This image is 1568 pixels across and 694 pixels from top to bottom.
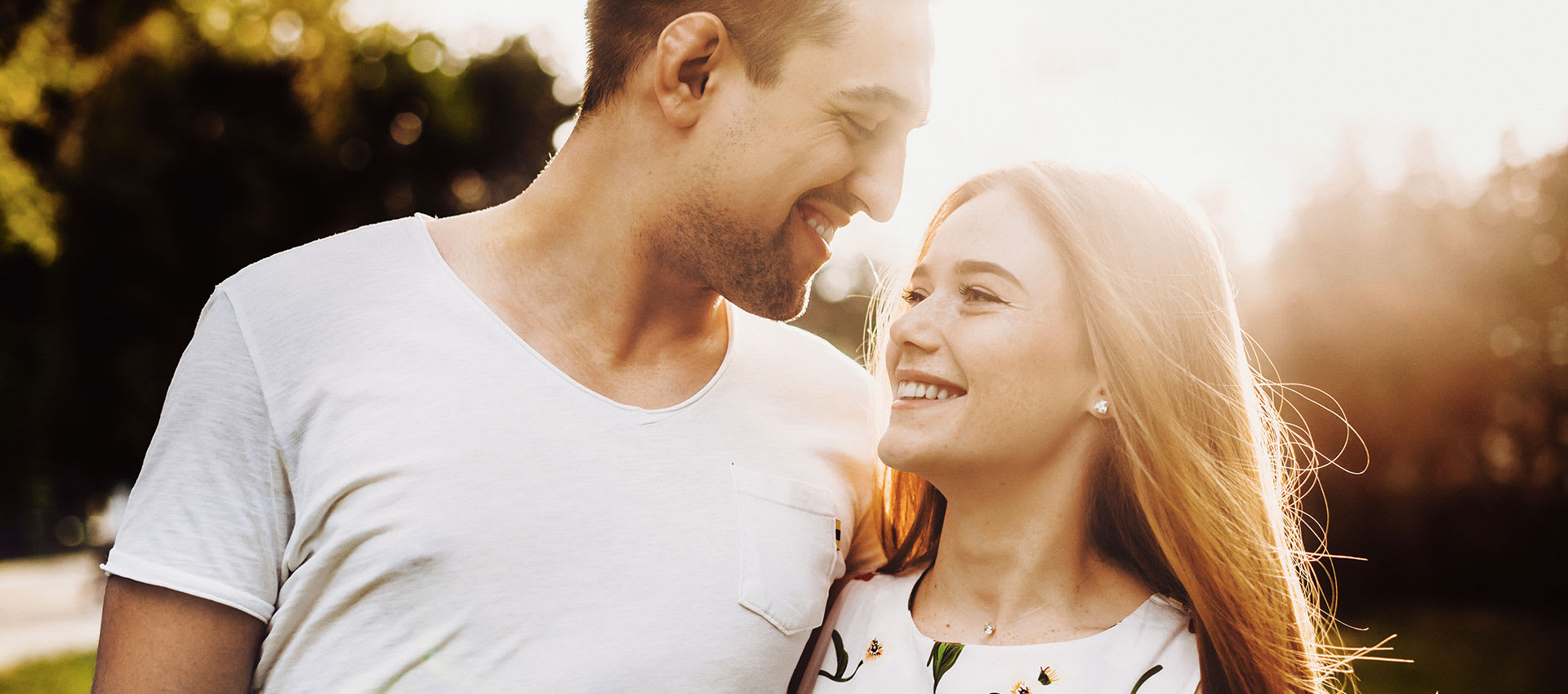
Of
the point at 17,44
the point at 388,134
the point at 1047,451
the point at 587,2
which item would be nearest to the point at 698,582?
the point at 1047,451

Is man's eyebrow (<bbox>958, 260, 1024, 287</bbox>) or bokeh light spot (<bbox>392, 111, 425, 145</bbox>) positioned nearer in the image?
man's eyebrow (<bbox>958, 260, 1024, 287</bbox>)

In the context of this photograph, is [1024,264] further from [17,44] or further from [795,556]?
[17,44]

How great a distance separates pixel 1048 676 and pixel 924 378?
79cm

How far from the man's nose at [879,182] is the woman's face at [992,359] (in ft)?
0.62

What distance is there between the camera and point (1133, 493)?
107 inches

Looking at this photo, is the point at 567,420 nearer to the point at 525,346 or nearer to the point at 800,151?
the point at 525,346

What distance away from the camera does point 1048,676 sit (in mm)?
2541

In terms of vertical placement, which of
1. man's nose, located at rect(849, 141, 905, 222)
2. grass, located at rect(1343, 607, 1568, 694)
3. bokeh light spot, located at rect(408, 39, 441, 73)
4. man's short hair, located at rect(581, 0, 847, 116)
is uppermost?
bokeh light spot, located at rect(408, 39, 441, 73)

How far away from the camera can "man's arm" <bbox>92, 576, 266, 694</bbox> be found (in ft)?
7.19

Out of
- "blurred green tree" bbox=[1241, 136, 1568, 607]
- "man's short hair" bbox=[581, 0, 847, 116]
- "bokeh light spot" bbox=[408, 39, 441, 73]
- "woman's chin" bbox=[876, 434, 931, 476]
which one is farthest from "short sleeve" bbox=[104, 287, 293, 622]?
"bokeh light spot" bbox=[408, 39, 441, 73]

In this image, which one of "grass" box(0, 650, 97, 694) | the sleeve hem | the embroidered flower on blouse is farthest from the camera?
"grass" box(0, 650, 97, 694)

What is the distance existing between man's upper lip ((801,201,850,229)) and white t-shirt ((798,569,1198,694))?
1.05 m

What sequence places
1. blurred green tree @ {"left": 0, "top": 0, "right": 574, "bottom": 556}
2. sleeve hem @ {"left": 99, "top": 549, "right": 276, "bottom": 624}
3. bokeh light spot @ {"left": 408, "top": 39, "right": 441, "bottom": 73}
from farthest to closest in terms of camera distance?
bokeh light spot @ {"left": 408, "top": 39, "right": 441, "bottom": 73}, blurred green tree @ {"left": 0, "top": 0, "right": 574, "bottom": 556}, sleeve hem @ {"left": 99, "top": 549, "right": 276, "bottom": 624}

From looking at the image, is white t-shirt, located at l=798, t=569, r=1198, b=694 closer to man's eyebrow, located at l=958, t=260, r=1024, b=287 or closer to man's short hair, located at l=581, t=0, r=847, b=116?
man's eyebrow, located at l=958, t=260, r=1024, b=287
